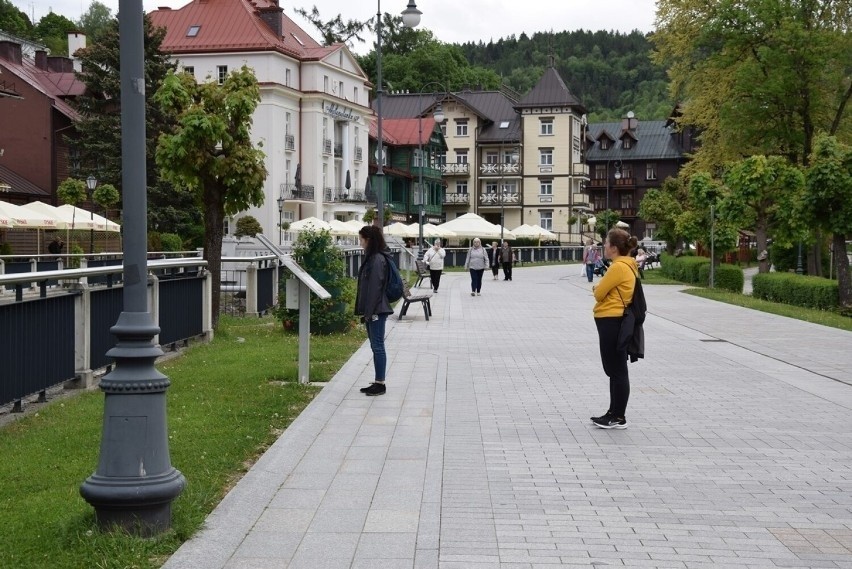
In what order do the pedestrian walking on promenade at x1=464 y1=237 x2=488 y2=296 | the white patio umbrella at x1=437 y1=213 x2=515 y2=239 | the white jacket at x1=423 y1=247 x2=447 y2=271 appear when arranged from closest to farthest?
the pedestrian walking on promenade at x1=464 y1=237 x2=488 y2=296
the white jacket at x1=423 y1=247 x2=447 y2=271
the white patio umbrella at x1=437 y1=213 x2=515 y2=239

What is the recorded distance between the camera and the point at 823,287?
28781 mm

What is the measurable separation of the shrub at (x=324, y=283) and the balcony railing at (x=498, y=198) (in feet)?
247

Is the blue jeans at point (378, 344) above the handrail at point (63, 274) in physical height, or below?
below

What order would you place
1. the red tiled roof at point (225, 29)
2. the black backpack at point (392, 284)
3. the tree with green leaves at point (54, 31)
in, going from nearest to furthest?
the black backpack at point (392, 284) < the red tiled roof at point (225, 29) < the tree with green leaves at point (54, 31)

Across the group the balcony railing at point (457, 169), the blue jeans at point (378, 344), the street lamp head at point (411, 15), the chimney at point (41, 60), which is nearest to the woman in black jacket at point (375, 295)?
the blue jeans at point (378, 344)

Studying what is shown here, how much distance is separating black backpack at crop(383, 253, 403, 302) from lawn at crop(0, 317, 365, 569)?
4.14ft

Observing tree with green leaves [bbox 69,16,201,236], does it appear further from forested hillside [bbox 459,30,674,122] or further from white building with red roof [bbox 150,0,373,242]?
forested hillside [bbox 459,30,674,122]

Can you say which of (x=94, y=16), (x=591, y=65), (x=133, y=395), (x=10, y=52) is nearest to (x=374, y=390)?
(x=133, y=395)

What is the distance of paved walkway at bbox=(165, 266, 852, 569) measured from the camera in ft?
18.3

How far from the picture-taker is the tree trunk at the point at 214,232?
59.3 ft

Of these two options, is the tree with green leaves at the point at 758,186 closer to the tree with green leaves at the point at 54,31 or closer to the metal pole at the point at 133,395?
the metal pole at the point at 133,395

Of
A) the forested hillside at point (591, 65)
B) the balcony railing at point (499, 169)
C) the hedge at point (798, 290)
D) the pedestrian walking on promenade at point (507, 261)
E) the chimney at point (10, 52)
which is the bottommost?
the hedge at point (798, 290)

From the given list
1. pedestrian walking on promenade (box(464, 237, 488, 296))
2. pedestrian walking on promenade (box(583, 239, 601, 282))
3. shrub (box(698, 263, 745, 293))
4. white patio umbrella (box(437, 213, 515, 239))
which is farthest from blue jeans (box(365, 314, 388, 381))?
white patio umbrella (box(437, 213, 515, 239))

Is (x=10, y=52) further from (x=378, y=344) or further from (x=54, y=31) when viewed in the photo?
(x=378, y=344)
